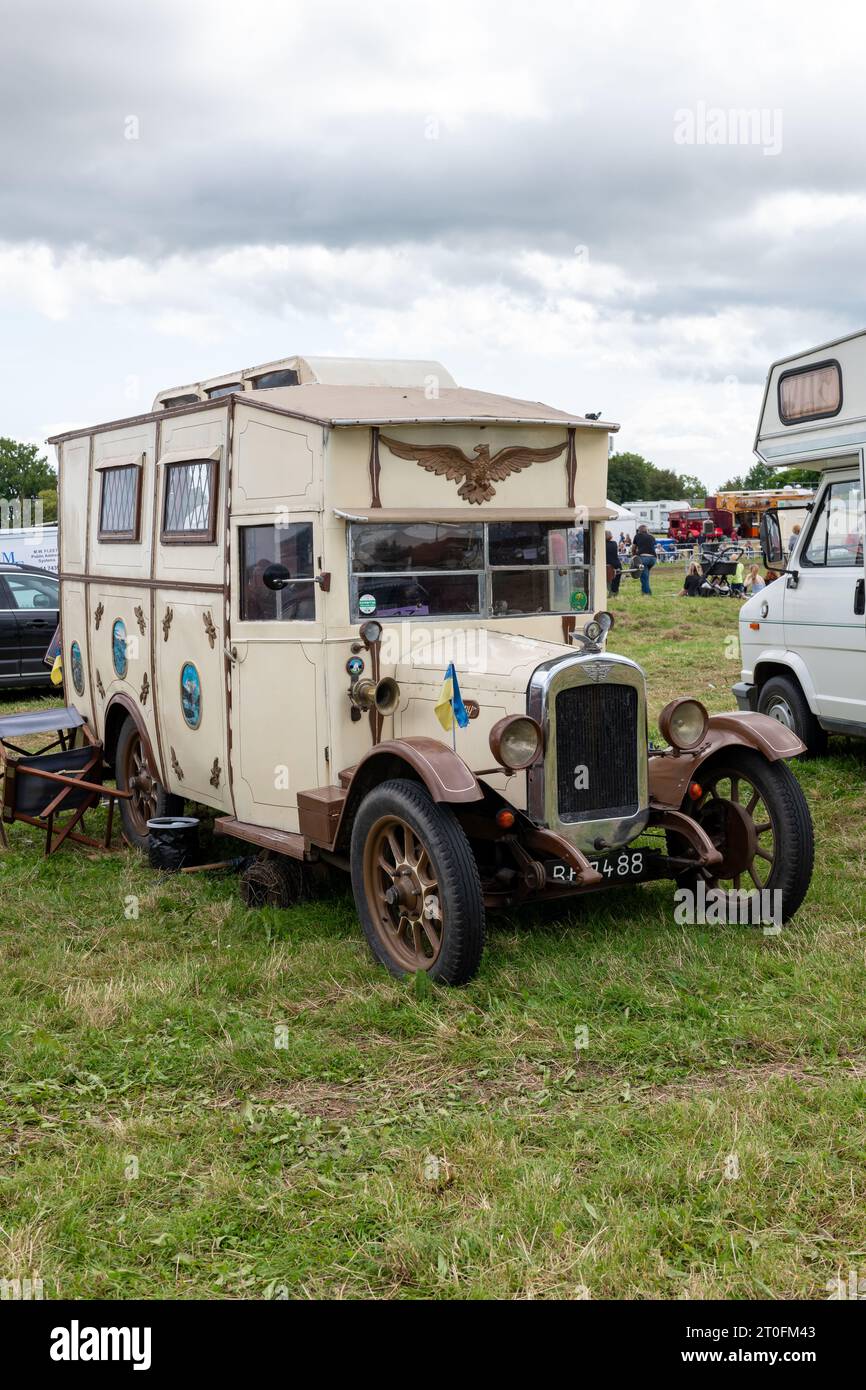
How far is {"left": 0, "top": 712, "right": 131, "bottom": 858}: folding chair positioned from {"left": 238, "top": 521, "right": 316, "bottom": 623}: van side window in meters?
2.14

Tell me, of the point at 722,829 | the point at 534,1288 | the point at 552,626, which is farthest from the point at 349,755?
the point at 534,1288

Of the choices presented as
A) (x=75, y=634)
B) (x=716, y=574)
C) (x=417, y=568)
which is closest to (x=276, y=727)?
(x=417, y=568)

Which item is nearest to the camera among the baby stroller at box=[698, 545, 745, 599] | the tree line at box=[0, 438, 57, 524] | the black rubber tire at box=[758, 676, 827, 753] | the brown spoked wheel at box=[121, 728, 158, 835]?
the brown spoked wheel at box=[121, 728, 158, 835]

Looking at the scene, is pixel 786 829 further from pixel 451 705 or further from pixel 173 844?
pixel 173 844

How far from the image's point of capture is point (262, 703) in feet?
22.2

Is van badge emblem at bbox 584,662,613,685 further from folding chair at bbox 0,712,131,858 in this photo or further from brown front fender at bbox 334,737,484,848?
folding chair at bbox 0,712,131,858

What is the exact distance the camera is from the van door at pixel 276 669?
6.35 m

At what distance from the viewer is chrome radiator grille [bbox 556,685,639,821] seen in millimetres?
5707

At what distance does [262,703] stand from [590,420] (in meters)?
2.35

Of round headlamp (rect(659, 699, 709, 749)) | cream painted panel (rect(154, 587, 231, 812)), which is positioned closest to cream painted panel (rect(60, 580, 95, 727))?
cream painted panel (rect(154, 587, 231, 812))

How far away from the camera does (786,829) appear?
20.0 ft

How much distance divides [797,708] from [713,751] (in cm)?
414

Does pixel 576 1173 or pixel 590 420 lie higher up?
pixel 590 420

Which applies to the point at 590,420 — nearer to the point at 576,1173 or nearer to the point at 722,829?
the point at 722,829
